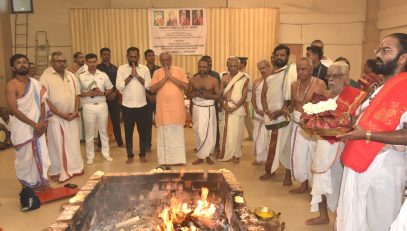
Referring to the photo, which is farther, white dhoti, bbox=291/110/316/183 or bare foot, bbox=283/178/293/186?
bare foot, bbox=283/178/293/186

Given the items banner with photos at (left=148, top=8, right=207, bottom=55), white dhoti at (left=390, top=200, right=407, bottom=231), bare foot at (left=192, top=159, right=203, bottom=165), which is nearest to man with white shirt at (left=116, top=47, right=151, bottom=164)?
bare foot at (left=192, top=159, right=203, bottom=165)

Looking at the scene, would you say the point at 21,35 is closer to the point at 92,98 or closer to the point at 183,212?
the point at 92,98

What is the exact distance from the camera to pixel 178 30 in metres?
10.3

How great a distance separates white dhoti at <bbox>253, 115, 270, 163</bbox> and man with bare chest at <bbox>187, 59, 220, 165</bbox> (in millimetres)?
724

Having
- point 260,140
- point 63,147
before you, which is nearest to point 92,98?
point 63,147

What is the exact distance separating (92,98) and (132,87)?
2.33 ft

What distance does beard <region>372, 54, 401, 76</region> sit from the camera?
242 centimetres

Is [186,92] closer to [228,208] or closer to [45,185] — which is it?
[45,185]

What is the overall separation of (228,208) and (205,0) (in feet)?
27.0

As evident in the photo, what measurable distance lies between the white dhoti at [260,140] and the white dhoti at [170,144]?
4.02 feet

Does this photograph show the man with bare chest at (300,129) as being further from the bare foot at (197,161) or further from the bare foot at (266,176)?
the bare foot at (197,161)

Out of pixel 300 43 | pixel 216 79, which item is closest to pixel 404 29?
pixel 300 43

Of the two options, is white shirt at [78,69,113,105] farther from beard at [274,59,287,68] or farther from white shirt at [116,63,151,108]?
beard at [274,59,287,68]

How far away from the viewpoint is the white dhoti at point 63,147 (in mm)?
5430
